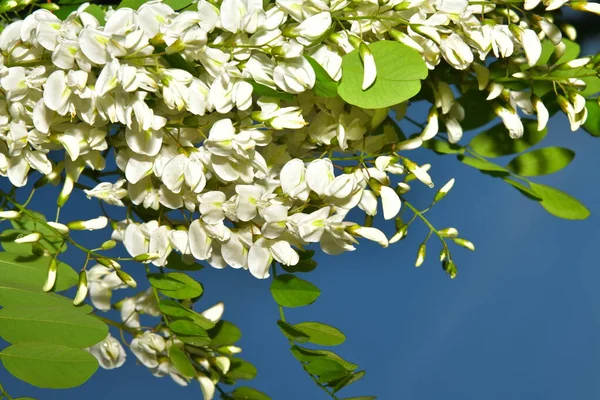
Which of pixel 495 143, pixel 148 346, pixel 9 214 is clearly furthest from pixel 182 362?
pixel 495 143

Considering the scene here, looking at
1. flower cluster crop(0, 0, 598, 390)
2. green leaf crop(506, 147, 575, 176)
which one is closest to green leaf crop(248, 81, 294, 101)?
flower cluster crop(0, 0, 598, 390)

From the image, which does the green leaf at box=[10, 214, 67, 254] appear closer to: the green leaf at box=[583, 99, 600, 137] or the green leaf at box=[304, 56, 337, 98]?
the green leaf at box=[304, 56, 337, 98]

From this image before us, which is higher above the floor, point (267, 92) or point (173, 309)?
point (267, 92)

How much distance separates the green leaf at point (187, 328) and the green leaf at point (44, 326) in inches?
2.1

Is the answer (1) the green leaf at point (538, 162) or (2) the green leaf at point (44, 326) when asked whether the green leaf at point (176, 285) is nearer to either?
(2) the green leaf at point (44, 326)

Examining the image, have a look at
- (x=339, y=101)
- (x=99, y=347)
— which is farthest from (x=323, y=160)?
(x=99, y=347)

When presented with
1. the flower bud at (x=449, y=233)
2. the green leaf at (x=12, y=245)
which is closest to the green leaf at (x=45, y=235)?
the green leaf at (x=12, y=245)

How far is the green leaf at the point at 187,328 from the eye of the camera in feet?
1.42

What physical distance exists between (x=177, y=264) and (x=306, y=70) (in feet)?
0.57

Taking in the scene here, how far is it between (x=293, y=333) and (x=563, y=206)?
0.63 feet

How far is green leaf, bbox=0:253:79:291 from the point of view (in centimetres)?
44

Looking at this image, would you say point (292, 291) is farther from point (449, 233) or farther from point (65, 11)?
point (65, 11)

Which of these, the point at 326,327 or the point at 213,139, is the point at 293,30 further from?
the point at 326,327

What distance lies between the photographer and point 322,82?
1.18ft
